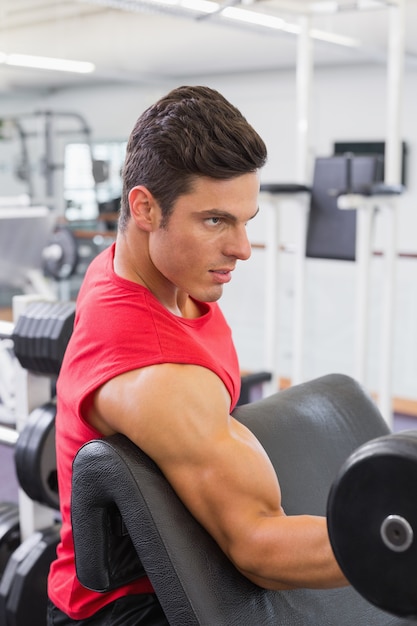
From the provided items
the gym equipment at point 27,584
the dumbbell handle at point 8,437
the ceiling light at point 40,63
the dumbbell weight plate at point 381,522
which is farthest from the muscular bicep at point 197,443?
the ceiling light at point 40,63

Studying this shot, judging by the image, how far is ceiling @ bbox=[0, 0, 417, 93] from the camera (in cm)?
663

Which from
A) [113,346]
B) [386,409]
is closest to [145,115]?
[113,346]

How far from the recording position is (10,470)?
3.54 meters

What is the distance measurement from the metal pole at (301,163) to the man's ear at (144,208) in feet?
7.83

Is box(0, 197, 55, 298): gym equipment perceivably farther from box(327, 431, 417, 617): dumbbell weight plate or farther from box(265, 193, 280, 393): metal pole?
box(327, 431, 417, 617): dumbbell weight plate

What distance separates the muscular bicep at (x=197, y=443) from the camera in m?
0.96

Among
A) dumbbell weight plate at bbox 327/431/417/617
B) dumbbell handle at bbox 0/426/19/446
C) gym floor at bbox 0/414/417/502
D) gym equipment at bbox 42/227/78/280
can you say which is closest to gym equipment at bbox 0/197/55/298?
gym equipment at bbox 42/227/78/280

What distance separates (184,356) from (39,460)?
2.32 feet

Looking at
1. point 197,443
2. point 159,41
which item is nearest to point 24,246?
point 197,443

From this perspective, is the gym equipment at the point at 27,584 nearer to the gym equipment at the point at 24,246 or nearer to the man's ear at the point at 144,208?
the man's ear at the point at 144,208

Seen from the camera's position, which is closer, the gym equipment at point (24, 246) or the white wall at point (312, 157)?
the white wall at point (312, 157)

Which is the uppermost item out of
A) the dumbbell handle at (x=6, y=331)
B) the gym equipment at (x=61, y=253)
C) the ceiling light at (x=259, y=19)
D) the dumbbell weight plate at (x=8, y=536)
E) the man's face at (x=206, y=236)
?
the ceiling light at (x=259, y=19)

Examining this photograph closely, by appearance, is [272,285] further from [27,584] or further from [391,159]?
[27,584]

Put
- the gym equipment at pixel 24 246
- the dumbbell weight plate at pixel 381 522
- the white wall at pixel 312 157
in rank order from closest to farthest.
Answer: the dumbbell weight plate at pixel 381 522, the white wall at pixel 312 157, the gym equipment at pixel 24 246
